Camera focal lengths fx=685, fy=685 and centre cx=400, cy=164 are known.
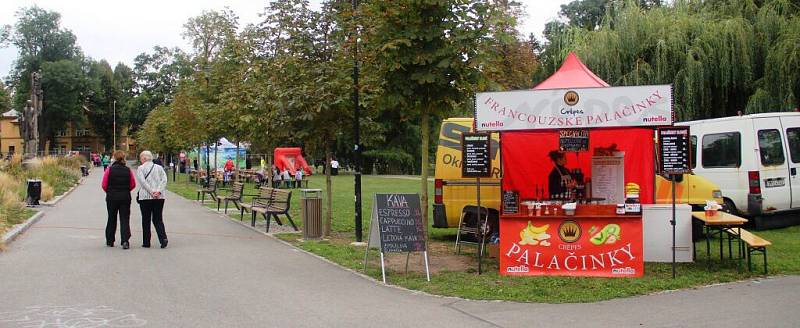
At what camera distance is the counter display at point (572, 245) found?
9.45 m

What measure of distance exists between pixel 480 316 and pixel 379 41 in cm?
514

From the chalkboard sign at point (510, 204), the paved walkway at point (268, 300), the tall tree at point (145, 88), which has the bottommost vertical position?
the paved walkway at point (268, 300)

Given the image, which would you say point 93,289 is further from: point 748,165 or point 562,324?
point 748,165

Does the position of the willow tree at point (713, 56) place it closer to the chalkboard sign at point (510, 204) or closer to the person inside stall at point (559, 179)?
the person inside stall at point (559, 179)

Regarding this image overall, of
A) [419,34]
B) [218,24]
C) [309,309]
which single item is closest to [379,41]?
[419,34]

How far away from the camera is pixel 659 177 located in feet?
43.3

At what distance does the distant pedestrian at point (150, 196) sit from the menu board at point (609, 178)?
815 cm

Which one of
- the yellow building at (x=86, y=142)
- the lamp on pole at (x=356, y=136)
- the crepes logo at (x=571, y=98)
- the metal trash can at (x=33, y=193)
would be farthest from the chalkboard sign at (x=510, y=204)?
the yellow building at (x=86, y=142)

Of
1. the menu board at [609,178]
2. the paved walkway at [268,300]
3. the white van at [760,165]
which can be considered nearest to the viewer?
the paved walkway at [268,300]

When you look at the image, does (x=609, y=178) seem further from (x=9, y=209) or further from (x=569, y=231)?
(x=9, y=209)

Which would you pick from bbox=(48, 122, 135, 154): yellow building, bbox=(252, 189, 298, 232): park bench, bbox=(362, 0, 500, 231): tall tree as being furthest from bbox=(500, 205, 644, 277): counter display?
bbox=(48, 122, 135, 154): yellow building

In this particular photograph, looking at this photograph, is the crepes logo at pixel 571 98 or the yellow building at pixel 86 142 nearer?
the crepes logo at pixel 571 98

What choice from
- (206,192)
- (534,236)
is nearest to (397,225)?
(534,236)

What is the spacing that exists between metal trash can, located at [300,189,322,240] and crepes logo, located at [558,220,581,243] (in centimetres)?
577
